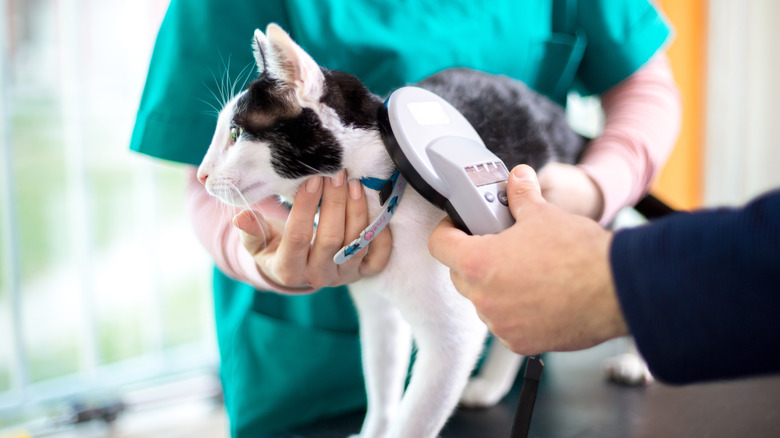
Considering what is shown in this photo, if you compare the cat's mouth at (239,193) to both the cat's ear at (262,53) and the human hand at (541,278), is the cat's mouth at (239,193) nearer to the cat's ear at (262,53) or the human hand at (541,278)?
the cat's ear at (262,53)

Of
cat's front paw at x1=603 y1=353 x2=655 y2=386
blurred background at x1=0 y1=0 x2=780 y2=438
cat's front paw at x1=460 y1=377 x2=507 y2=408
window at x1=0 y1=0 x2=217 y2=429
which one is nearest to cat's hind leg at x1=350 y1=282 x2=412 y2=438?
cat's front paw at x1=460 y1=377 x2=507 y2=408

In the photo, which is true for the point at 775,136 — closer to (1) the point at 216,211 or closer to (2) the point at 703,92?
(2) the point at 703,92

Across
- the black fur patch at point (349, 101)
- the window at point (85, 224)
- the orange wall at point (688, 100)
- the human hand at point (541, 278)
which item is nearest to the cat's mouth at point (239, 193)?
the black fur patch at point (349, 101)

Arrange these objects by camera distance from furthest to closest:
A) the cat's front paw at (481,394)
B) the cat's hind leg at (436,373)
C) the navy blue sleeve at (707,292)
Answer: the cat's front paw at (481,394) → the cat's hind leg at (436,373) → the navy blue sleeve at (707,292)

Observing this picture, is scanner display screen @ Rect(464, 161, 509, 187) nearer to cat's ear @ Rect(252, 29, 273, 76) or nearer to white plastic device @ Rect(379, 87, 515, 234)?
white plastic device @ Rect(379, 87, 515, 234)

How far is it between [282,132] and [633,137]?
0.46 m

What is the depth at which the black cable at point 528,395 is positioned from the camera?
0.49 m

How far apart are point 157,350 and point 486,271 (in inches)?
55.2

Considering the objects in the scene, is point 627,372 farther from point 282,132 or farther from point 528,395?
point 282,132

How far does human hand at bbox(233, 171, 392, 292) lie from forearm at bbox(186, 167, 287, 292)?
0.05 m

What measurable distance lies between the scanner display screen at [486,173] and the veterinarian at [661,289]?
6 cm

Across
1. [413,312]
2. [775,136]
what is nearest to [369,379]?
[413,312]

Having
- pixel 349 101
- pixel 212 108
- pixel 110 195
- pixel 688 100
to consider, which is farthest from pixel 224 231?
pixel 688 100

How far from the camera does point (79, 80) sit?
53.6 inches
